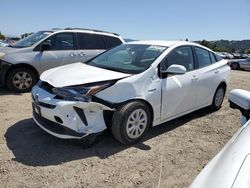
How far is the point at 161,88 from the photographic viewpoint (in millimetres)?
4406

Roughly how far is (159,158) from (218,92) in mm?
2830

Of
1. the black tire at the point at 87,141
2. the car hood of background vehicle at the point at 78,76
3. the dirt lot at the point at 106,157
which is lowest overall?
the dirt lot at the point at 106,157

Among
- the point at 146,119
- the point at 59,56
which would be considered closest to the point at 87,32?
the point at 59,56

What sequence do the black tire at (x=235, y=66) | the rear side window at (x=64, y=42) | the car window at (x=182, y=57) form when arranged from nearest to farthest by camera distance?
the car window at (x=182, y=57), the rear side window at (x=64, y=42), the black tire at (x=235, y=66)

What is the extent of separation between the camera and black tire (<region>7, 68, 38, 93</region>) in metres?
6.89

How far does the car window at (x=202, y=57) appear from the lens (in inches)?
215

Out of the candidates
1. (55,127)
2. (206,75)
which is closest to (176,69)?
(206,75)

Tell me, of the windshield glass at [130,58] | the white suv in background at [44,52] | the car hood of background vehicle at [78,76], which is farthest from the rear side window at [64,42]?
the car hood of background vehicle at [78,76]

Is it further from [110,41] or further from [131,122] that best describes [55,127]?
[110,41]

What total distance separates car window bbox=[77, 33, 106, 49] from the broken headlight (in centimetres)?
430

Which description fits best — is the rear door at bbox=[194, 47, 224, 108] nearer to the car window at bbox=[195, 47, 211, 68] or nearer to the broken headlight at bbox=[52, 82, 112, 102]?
the car window at bbox=[195, 47, 211, 68]

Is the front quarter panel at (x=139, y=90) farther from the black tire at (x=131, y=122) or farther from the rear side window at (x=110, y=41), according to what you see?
the rear side window at (x=110, y=41)

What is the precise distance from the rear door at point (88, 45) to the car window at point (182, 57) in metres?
3.44

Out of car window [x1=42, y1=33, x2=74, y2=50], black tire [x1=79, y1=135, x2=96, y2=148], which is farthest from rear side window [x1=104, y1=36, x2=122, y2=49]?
black tire [x1=79, y1=135, x2=96, y2=148]
